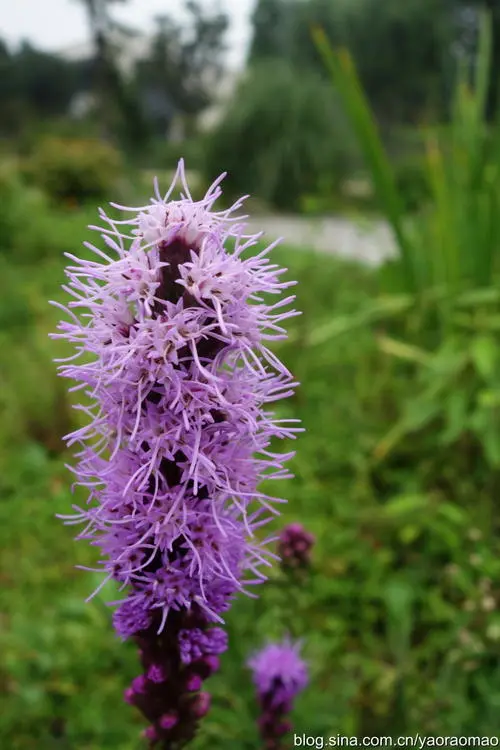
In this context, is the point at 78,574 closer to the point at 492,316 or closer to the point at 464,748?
the point at 464,748

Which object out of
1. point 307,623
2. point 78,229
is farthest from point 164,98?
point 307,623

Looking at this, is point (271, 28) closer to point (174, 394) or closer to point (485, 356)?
point (485, 356)

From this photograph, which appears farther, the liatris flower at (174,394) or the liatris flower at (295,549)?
the liatris flower at (295,549)

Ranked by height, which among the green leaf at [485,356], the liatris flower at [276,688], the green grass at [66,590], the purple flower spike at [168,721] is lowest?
the green grass at [66,590]

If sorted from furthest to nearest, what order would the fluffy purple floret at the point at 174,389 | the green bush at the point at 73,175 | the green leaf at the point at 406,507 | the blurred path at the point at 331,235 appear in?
the green bush at the point at 73,175 < the blurred path at the point at 331,235 < the green leaf at the point at 406,507 < the fluffy purple floret at the point at 174,389

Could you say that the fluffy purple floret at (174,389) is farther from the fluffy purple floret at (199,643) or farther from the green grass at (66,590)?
the green grass at (66,590)

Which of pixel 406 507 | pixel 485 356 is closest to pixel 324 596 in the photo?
pixel 406 507

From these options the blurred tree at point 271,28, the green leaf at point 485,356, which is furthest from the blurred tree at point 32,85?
the green leaf at point 485,356
